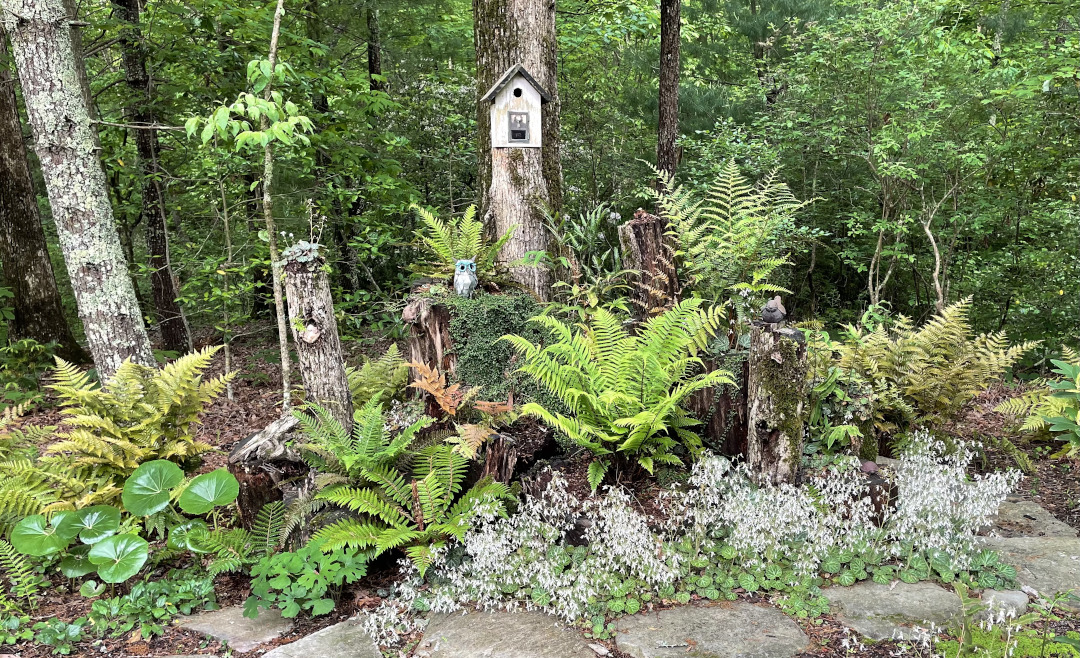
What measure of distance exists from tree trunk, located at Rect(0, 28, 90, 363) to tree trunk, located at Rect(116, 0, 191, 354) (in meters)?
0.98

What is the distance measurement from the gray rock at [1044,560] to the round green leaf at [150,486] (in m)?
4.52

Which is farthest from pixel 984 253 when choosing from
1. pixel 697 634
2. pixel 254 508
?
pixel 254 508

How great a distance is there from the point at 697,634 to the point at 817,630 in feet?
1.80

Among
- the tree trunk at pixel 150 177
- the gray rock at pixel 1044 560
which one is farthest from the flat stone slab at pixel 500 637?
the tree trunk at pixel 150 177

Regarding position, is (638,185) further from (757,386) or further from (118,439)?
(118,439)

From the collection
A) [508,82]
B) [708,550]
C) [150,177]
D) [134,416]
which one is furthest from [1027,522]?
[150,177]

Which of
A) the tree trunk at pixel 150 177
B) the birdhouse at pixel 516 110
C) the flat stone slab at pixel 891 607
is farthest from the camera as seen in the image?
the tree trunk at pixel 150 177

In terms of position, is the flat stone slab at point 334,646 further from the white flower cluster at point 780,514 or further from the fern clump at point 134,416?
the white flower cluster at point 780,514

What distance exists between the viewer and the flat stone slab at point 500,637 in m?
3.00

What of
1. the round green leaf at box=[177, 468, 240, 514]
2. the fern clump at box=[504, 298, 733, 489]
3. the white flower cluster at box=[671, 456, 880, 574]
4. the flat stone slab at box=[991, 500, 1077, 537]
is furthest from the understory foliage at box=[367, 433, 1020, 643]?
the round green leaf at box=[177, 468, 240, 514]

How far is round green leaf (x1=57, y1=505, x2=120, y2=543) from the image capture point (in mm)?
3502

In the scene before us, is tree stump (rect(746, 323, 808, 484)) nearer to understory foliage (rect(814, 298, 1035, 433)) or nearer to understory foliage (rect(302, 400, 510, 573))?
understory foliage (rect(814, 298, 1035, 433))

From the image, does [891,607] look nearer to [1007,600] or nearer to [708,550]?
[1007,600]

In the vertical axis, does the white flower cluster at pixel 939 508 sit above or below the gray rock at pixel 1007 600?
above
